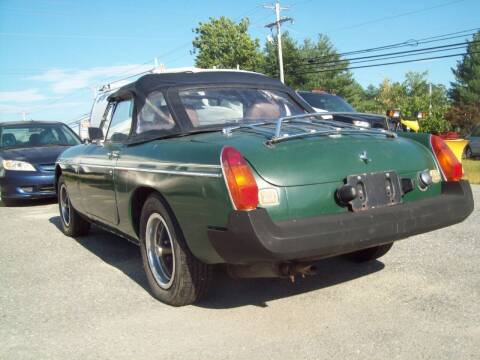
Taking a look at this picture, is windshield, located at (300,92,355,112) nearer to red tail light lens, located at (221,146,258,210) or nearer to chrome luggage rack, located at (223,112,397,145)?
chrome luggage rack, located at (223,112,397,145)

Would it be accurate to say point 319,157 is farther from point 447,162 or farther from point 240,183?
point 447,162

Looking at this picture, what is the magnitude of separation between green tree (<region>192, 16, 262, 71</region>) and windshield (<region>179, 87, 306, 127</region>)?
56609 mm

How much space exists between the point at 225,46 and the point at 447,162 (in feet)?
195

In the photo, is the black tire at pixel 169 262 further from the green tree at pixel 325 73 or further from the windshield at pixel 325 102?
the green tree at pixel 325 73

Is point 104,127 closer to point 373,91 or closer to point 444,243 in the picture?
point 444,243

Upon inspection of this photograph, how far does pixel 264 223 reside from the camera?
2.79 meters

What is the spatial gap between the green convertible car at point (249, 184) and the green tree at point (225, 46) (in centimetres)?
5692

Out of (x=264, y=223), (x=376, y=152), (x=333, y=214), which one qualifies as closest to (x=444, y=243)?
(x=376, y=152)

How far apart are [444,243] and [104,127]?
11.2 ft

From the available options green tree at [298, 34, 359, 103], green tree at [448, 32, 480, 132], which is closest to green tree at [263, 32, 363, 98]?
green tree at [298, 34, 359, 103]

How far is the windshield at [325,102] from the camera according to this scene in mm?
10820

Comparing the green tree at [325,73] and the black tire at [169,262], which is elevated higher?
the green tree at [325,73]

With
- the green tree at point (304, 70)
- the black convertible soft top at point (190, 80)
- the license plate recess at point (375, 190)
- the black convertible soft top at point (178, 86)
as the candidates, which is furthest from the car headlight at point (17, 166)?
the green tree at point (304, 70)

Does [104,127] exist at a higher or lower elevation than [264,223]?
higher
